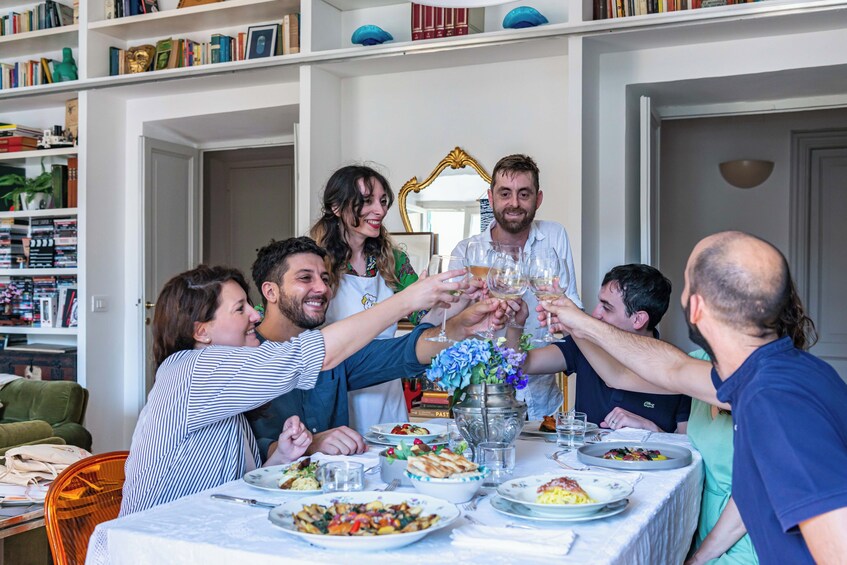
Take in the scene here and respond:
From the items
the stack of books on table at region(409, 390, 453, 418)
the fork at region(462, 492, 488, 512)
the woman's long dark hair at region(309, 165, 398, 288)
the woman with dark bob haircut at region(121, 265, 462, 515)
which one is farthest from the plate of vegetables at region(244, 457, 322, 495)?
the stack of books on table at region(409, 390, 453, 418)

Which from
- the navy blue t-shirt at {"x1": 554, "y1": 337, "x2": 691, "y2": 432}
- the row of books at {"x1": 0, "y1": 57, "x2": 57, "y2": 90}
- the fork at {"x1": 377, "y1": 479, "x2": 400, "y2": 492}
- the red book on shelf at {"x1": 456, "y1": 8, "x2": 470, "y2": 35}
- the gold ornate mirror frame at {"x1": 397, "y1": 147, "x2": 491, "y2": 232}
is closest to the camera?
the fork at {"x1": 377, "y1": 479, "x2": 400, "y2": 492}

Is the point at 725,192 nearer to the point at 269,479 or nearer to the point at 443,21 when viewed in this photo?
the point at 443,21

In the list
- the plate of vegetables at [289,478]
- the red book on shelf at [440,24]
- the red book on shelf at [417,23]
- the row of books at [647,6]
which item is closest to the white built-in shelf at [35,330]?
the red book on shelf at [417,23]

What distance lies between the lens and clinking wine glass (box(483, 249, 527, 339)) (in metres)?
1.92

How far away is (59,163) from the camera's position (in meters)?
6.06

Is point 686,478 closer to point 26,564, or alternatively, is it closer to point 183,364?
point 183,364

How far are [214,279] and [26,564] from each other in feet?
6.19

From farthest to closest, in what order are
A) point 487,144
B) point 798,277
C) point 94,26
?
point 798,277 < point 94,26 < point 487,144

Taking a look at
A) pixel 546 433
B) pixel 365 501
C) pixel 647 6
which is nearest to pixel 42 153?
pixel 647 6

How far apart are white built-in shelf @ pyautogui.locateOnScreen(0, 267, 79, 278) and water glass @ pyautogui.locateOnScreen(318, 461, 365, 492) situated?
4533 millimetres

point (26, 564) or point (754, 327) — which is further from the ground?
point (754, 327)

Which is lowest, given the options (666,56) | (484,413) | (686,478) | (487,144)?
(686,478)

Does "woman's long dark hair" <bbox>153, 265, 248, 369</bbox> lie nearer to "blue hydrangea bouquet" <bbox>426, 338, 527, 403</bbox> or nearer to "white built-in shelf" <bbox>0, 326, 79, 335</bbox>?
"blue hydrangea bouquet" <bbox>426, 338, 527, 403</bbox>

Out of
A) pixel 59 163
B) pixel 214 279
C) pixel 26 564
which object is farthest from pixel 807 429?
pixel 59 163
